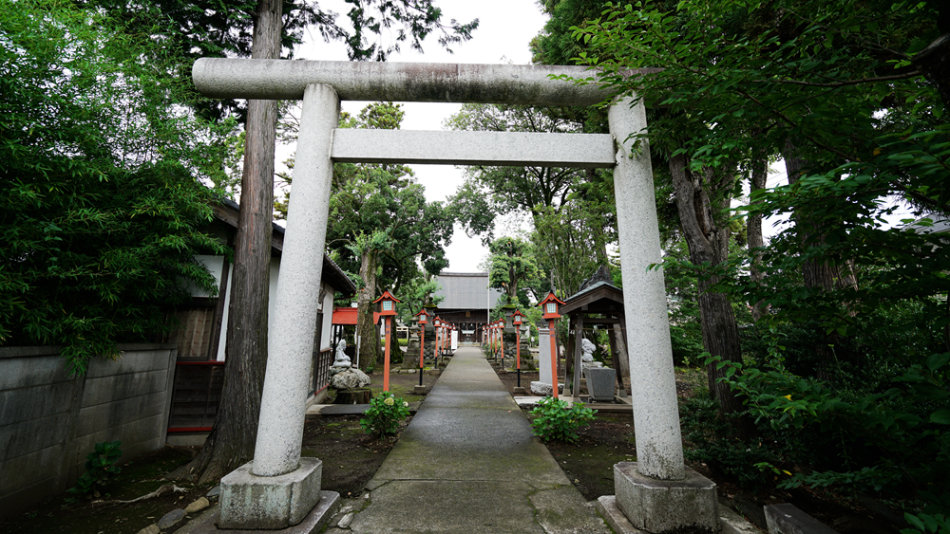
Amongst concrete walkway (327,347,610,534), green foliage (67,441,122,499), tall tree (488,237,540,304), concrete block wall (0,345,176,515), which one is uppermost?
tall tree (488,237,540,304)

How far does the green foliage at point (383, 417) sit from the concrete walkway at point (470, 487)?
1.05ft

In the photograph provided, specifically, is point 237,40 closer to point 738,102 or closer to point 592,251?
point 738,102

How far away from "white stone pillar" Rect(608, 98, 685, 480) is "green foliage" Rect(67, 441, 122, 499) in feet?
17.9

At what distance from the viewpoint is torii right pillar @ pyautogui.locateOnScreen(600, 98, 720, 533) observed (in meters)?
2.73

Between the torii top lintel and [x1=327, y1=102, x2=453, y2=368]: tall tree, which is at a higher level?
[x1=327, y1=102, x2=453, y2=368]: tall tree

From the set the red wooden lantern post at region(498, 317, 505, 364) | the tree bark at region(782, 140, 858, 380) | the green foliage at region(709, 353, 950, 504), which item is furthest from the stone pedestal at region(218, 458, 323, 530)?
the red wooden lantern post at region(498, 317, 505, 364)

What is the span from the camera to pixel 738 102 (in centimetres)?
226

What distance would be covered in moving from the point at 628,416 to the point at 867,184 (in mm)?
6819

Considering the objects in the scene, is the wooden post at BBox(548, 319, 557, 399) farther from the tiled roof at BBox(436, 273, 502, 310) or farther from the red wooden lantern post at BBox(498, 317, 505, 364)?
the tiled roof at BBox(436, 273, 502, 310)

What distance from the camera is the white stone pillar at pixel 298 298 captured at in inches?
113

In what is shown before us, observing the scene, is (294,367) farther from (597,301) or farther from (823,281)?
(597,301)

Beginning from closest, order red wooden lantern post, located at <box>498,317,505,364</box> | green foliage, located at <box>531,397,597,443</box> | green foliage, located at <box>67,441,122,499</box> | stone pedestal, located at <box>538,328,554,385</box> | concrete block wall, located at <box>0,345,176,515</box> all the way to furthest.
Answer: concrete block wall, located at <box>0,345,176,515</box> → green foliage, located at <box>67,441,122,499</box> → green foliage, located at <box>531,397,597,443</box> → stone pedestal, located at <box>538,328,554,385</box> → red wooden lantern post, located at <box>498,317,505,364</box>

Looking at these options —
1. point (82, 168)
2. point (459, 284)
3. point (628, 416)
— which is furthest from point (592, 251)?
point (459, 284)

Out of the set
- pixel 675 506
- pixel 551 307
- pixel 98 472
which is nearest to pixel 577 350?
pixel 551 307
